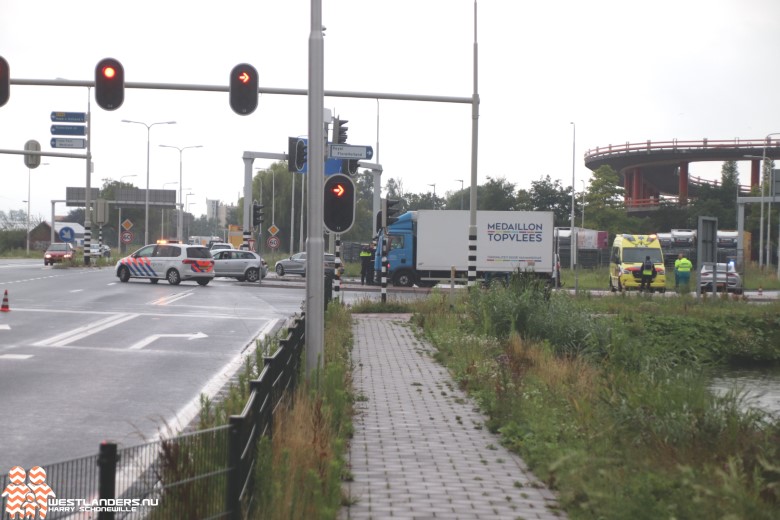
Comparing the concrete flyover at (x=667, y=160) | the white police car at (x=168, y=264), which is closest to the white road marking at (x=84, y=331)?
the white police car at (x=168, y=264)

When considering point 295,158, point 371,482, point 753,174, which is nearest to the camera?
point 371,482

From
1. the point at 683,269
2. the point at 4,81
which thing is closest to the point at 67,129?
the point at 4,81

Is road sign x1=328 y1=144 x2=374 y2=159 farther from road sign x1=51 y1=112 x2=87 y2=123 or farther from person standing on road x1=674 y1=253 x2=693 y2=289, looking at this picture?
person standing on road x1=674 y1=253 x2=693 y2=289

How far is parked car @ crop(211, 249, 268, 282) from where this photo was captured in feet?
152

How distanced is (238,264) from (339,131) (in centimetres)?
2437

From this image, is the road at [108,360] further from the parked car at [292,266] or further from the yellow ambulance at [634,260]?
the parked car at [292,266]

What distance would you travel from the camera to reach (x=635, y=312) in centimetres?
2609

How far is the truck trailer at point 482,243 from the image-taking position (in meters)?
44.5

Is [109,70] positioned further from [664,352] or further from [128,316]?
[664,352]

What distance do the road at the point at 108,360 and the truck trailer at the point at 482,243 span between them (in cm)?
1268

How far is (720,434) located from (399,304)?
64.9 ft

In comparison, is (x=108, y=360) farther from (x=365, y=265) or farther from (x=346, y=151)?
(x=365, y=265)

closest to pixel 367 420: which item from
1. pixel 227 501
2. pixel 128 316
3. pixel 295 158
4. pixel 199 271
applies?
pixel 227 501

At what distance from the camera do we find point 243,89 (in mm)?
18328
